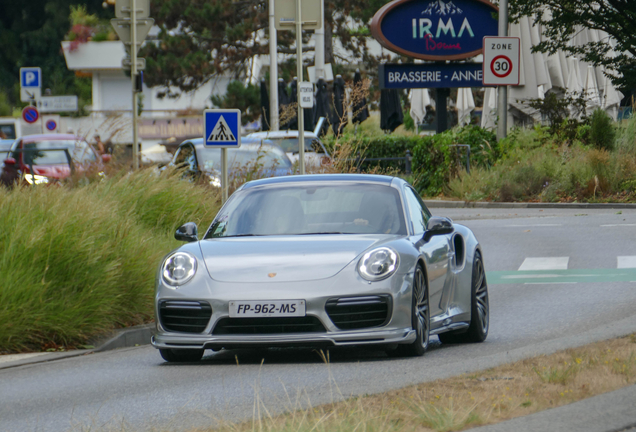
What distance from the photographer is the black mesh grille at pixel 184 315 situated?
25.6ft

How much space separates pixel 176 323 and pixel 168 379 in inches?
18.2

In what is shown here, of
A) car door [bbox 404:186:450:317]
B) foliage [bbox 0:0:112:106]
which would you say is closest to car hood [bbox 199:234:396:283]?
car door [bbox 404:186:450:317]

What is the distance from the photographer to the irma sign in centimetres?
3195

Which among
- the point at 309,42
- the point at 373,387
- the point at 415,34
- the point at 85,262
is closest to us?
the point at 373,387

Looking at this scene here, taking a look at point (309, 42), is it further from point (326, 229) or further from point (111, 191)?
point (326, 229)

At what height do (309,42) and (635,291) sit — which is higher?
(309,42)

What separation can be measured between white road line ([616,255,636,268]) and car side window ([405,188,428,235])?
6.12 m

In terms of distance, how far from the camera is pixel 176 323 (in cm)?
797

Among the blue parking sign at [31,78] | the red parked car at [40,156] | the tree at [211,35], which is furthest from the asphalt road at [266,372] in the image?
the tree at [211,35]

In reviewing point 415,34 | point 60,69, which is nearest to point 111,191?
point 415,34

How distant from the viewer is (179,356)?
840 centimetres

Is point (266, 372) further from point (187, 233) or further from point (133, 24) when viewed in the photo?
point (133, 24)

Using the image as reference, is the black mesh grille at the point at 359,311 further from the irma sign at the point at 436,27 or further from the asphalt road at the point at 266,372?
the irma sign at the point at 436,27

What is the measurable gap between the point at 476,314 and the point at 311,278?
6.55 ft
